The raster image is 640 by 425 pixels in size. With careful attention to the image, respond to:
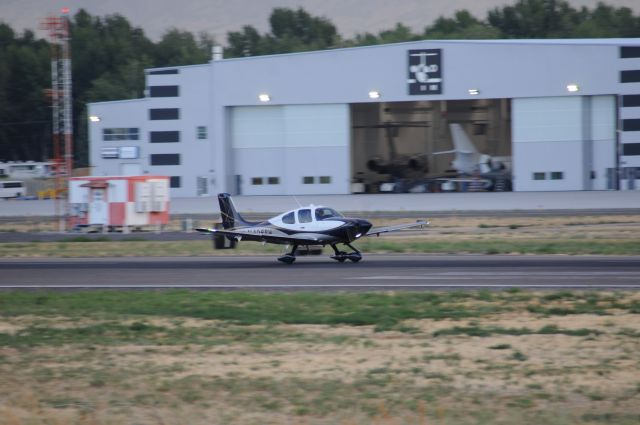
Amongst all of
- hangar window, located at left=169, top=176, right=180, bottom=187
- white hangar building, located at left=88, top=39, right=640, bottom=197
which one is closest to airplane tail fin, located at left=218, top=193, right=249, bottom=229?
white hangar building, located at left=88, top=39, right=640, bottom=197

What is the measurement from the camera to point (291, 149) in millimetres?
70750

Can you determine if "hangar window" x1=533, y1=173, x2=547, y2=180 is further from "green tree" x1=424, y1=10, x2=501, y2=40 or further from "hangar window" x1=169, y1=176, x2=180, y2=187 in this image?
"green tree" x1=424, y1=10, x2=501, y2=40

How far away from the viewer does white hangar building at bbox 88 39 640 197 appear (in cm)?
6681

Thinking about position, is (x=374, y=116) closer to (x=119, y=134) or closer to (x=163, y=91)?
(x=163, y=91)

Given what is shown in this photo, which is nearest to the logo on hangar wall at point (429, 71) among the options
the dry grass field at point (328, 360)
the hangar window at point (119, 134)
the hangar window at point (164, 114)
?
the hangar window at point (164, 114)

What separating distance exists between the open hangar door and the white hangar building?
0.55 feet

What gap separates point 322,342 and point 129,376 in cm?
338

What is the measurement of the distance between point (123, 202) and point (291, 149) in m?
25.9

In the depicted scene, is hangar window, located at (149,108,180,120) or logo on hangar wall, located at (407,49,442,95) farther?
hangar window, located at (149,108,180,120)

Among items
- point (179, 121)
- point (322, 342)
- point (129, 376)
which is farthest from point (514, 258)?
point (179, 121)

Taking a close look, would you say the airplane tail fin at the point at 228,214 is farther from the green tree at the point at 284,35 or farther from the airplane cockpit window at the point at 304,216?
the green tree at the point at 284,35

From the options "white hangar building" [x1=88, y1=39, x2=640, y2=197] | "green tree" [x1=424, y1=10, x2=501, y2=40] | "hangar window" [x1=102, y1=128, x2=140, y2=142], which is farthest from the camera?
"green tree" [x1=424, y1=10, x2=501, y2=40]

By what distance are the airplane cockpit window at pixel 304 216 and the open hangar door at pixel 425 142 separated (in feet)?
148

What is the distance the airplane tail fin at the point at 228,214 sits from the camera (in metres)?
29.0
